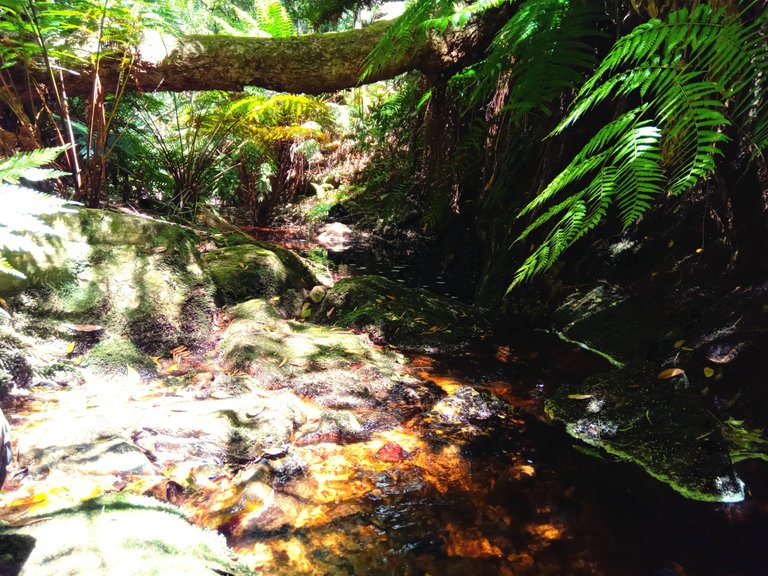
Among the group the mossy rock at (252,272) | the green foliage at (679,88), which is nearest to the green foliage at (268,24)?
the mossy rock at (252,272)

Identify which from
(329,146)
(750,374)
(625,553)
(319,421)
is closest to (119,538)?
(319,421)

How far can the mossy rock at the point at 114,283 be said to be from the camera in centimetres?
225

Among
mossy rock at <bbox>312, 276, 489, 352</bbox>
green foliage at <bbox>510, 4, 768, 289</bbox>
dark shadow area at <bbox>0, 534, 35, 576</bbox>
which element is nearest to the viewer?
green foliage at <bbox>510, 4, 768, 289</bbox>

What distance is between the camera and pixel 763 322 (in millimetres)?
1965

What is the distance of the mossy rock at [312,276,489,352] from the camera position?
305 centimetres

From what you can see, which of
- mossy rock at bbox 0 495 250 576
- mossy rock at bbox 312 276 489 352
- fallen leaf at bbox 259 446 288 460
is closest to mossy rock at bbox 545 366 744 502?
mossy rock at bbox 312 276 489 352

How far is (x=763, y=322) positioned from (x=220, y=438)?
7.99ft

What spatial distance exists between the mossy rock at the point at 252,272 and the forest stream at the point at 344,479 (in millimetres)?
917

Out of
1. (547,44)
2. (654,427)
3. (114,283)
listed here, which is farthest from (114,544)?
(547,44)

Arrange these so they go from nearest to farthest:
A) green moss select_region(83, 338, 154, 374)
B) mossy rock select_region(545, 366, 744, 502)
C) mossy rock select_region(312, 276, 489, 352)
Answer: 1. mossy rock select_region(545, 366, 744, 502)
2. green moss select_region(83, 338, 154, 374)
3. mossy rock select_region(312, 276, 489, 352)

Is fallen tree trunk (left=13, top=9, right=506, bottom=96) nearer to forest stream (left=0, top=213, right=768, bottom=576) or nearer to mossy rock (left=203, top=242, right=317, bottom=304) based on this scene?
mossy rock (left=203, top=242, right=317, bottom=304)

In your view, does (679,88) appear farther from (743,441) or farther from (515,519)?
(743,441)

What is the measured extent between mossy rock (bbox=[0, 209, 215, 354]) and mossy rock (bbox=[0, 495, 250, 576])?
140cm

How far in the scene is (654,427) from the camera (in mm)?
1924
